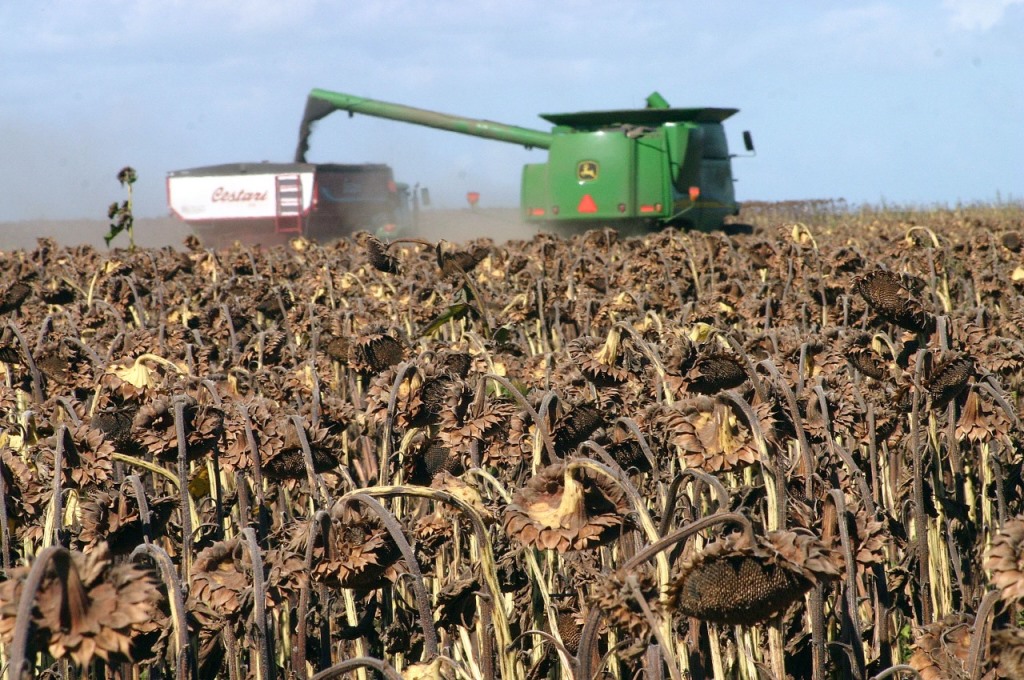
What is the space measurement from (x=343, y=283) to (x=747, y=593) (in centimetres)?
746

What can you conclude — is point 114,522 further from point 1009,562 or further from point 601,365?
point 1009,562

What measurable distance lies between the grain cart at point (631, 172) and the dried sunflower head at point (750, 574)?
53.1 ft

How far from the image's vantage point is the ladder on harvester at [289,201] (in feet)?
78.5

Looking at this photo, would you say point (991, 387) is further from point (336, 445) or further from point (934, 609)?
point (336, 445)

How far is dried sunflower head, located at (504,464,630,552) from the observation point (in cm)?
239

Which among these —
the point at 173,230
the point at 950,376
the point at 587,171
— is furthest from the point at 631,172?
the point at 173,230

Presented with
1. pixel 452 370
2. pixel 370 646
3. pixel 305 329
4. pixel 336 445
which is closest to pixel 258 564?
pixel 336 445

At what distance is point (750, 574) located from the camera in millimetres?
2004

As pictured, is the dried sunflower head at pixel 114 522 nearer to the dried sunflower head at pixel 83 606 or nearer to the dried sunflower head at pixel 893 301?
the dried sunflower head at pixel 83 606

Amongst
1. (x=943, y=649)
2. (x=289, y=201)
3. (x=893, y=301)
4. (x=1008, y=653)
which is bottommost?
(x=943, y=649)

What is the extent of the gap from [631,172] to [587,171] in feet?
2.09

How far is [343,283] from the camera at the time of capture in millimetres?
9266

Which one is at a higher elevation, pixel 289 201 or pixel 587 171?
pixel 587 171

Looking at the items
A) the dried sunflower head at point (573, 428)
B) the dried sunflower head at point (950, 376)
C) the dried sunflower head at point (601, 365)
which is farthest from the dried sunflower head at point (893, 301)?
the dried sunflower head at point (573, 428)
